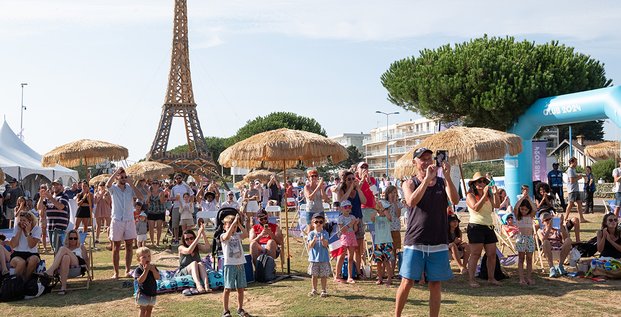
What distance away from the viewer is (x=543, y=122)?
65.0ft

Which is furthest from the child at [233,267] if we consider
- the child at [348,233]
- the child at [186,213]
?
the child at [186,213]

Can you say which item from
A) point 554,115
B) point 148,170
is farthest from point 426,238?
point 148,170

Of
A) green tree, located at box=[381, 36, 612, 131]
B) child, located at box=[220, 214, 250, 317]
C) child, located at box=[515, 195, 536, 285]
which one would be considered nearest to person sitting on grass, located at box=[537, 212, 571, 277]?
child, located at box=[515, 195, 536, 285]

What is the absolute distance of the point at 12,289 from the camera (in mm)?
8430

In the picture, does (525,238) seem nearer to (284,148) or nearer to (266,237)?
(284,148)

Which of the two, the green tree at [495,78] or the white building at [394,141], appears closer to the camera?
the green tree at [495,78]

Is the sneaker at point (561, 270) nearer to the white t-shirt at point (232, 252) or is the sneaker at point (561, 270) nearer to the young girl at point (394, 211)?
the young girl at point (394, 211)

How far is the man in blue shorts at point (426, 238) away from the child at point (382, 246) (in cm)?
295

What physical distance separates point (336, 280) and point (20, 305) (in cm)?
433

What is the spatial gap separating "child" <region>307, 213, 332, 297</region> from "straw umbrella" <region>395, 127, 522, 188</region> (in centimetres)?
228

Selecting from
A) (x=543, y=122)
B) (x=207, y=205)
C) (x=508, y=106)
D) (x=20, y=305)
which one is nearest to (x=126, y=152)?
(x=207, y=205)

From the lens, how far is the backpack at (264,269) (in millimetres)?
9234

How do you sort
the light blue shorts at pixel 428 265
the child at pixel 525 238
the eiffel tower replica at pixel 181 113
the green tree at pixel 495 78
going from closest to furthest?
the light blue shorts at pixel 428 265 < the child at pixel 525 238 < the green tree at pixel 495 78 < the eiffel tower replica at pixel 181 113

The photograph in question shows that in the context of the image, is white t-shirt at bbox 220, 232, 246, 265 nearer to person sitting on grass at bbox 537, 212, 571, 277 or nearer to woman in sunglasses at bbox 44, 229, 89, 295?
woman in sunglasses at bbox 44, 229, 89, 295
